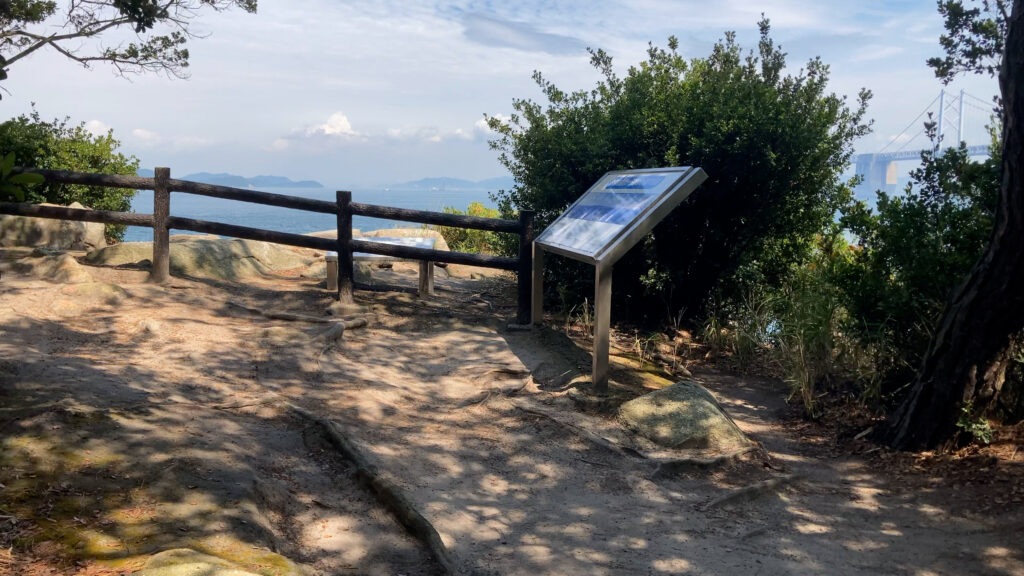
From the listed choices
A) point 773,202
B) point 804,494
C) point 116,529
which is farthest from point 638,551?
point 773,202

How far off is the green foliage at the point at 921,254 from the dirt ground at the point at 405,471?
37.1 inches

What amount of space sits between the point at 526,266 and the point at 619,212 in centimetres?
186

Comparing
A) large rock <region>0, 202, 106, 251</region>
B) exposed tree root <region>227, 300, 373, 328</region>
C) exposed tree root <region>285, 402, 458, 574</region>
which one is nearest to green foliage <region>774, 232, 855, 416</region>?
exposed tree root <region>285, 402, 458, 574</region>

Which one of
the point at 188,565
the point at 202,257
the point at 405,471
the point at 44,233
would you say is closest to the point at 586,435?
the point at 405,471

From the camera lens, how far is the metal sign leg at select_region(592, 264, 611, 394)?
6332mm

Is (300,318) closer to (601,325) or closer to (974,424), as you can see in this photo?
(601,325)

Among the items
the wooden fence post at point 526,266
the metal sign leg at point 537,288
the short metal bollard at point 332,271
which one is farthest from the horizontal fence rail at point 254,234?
the metal sign leg at point 537,288

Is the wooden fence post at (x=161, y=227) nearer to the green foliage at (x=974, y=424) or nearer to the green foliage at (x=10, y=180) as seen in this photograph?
the green foliage at (x=10, y=180)

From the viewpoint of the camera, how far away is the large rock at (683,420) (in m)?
5.70

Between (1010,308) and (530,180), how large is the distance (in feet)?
18.9

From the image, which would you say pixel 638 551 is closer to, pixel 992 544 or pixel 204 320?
pixel 992 544

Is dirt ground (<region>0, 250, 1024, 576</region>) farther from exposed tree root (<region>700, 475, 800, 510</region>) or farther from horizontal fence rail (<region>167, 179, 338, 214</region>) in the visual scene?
horizontal fence rail (<region>167, 179, 338, 214</region>)

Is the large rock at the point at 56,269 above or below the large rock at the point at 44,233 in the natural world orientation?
below

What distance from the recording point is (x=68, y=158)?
1283 cm
